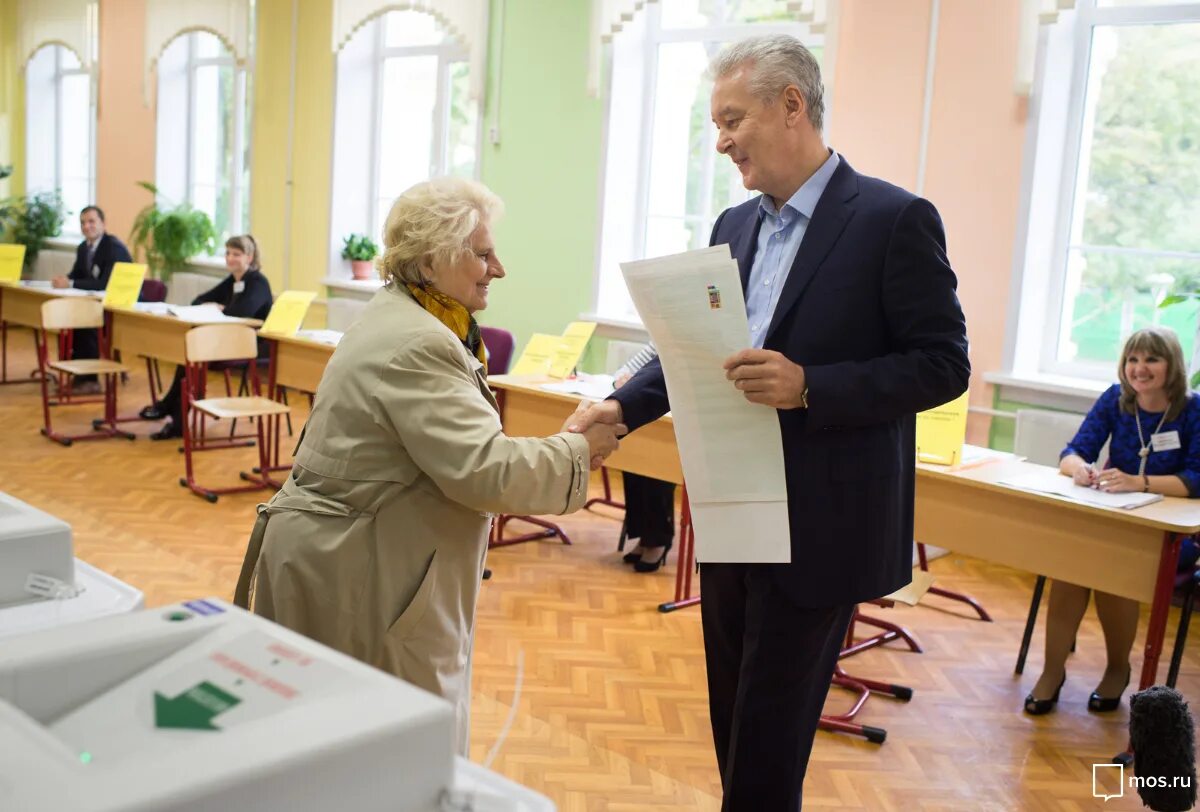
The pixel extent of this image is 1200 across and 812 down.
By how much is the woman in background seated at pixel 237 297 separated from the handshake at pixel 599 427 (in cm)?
546

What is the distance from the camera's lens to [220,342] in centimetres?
593

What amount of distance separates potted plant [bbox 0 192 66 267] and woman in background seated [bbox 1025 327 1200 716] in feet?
36.8

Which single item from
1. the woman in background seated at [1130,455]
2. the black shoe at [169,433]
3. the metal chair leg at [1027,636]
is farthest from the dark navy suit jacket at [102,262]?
the woman in background seated at [1130,455]

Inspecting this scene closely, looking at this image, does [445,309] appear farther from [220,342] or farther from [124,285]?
[124,285]

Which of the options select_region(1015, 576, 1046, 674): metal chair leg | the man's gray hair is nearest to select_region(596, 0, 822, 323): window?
select_region(1015, 576, 1046, 674): metal chair leg

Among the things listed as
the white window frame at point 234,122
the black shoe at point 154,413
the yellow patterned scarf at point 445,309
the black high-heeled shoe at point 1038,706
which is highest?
the white window frame at point 234,122

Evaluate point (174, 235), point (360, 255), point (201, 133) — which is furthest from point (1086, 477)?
point (201, 133)

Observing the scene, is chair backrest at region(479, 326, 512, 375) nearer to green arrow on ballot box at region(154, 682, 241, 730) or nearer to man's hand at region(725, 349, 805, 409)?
man's hand at region(725, 349, 805, 409)

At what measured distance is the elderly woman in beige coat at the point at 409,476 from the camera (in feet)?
5.94

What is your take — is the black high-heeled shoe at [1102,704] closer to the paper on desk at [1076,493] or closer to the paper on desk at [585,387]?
the paper on desk at [1076,493]

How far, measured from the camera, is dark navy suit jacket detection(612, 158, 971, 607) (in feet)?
5.70

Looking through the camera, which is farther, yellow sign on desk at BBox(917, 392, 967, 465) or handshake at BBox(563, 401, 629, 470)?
yellow sign on desk at BBox(917, 392, 967, 465)

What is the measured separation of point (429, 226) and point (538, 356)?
3.31 meters

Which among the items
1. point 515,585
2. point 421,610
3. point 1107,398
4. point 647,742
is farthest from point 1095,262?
point 421,610
